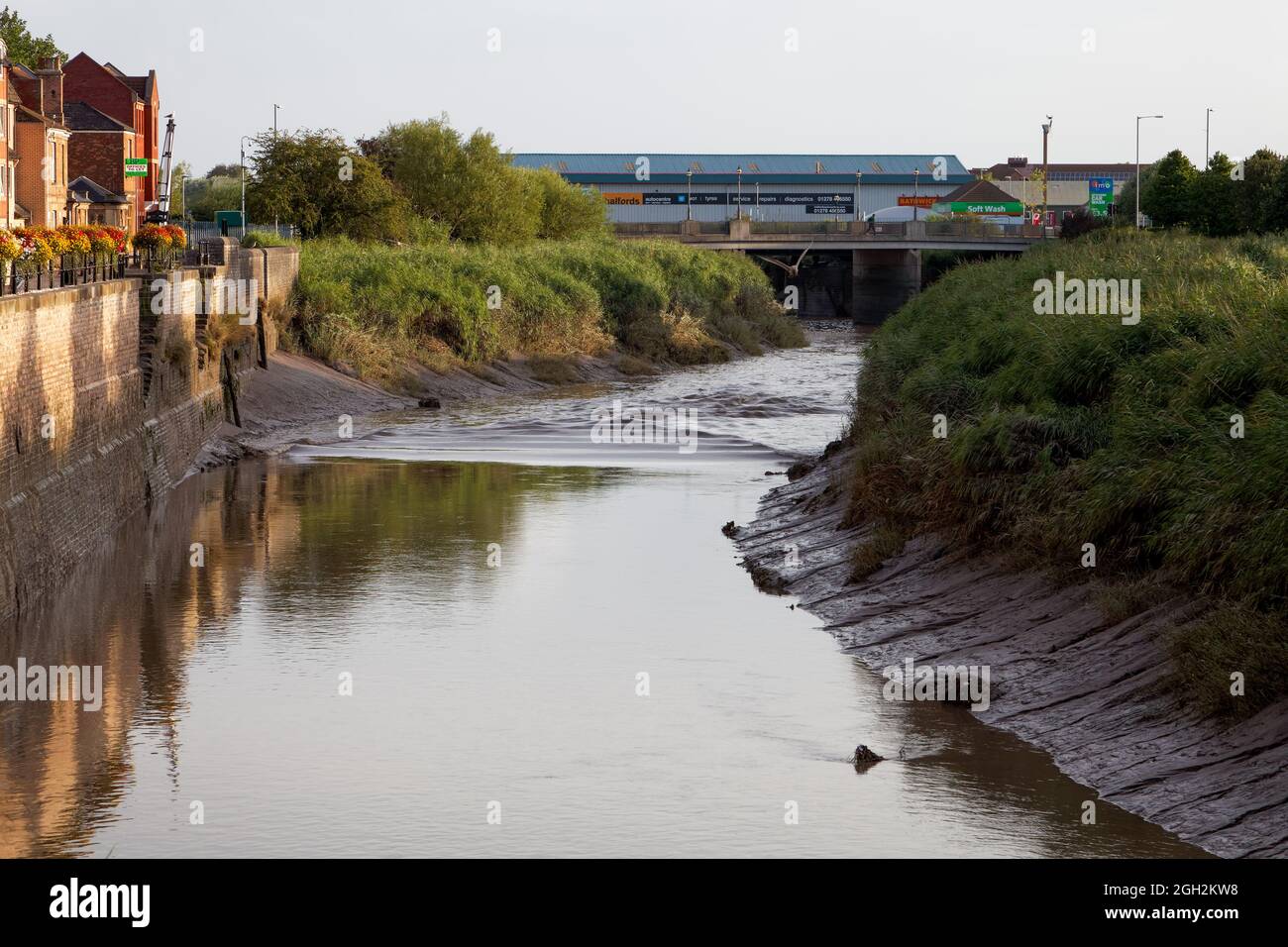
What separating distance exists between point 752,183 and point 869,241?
47427mm

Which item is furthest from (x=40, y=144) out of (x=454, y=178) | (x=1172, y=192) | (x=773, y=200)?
(x=773, y=200)

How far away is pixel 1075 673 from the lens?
17906mm

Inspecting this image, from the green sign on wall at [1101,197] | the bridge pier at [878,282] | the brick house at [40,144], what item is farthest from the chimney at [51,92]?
the green sign on wall at [1101,197]

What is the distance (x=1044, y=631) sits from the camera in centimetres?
1923

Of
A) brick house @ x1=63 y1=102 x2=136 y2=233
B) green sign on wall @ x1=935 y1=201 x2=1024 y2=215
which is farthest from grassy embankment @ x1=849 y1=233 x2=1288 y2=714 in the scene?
green sign on wall @ x1=935 y1=201 x2=1024 y2=215

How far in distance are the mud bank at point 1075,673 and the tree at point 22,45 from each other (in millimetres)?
86505

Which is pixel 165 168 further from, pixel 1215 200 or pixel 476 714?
pixel 476 714

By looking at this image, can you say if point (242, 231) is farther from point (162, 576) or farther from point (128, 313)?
point (162, 576)

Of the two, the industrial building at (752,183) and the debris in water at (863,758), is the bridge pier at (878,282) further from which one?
the debris in water at (863,758)

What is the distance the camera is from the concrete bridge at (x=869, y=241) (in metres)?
113

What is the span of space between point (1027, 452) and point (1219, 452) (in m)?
4.67

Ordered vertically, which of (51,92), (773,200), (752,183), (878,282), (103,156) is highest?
(752,183)

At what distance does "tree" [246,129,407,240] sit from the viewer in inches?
2785
